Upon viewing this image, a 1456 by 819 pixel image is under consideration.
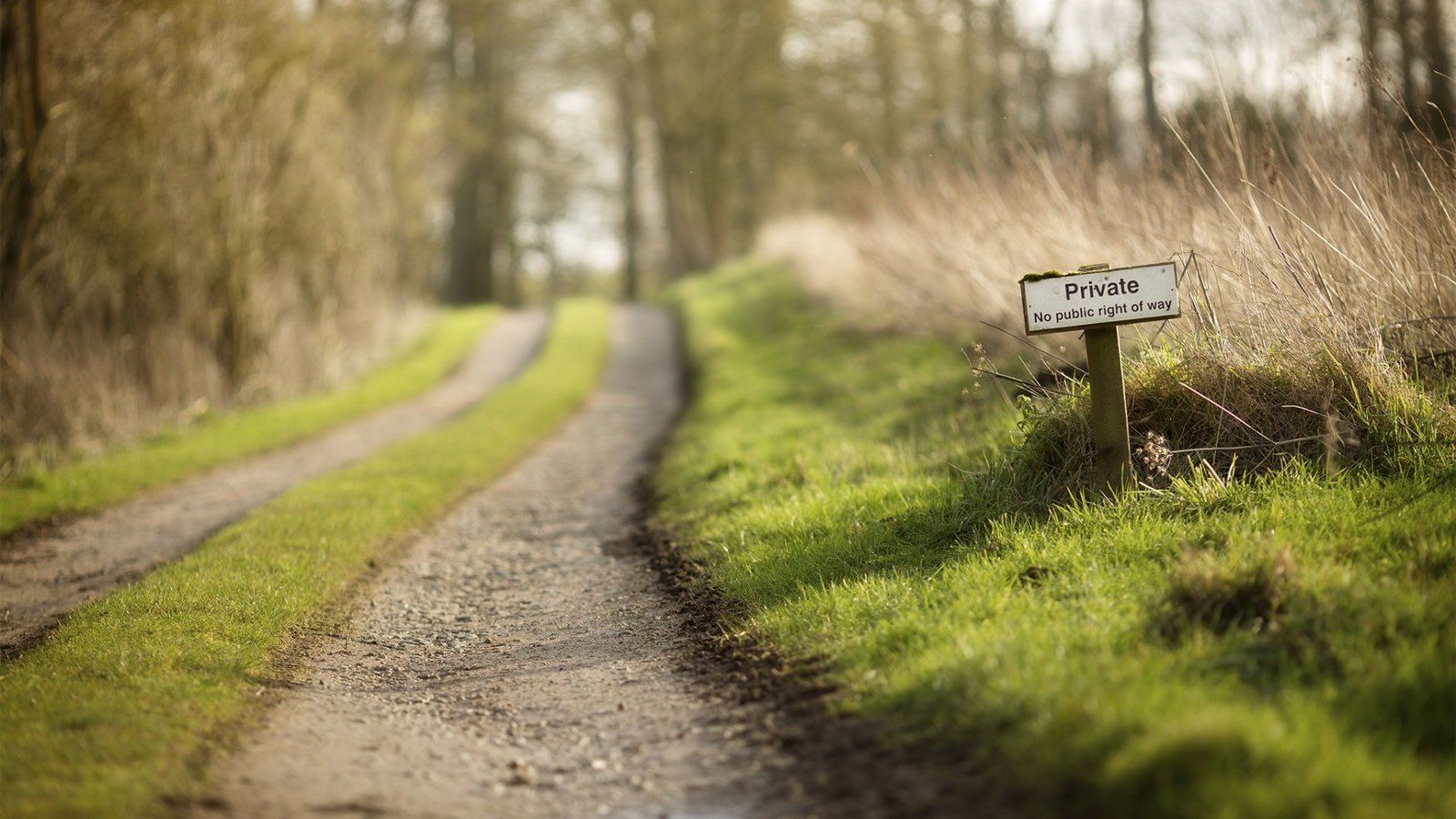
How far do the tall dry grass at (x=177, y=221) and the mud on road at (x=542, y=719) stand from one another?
7.18 m

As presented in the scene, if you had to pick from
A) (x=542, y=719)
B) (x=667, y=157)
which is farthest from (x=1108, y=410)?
(x=667, y=157)

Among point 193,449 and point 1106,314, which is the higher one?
point 1106,314

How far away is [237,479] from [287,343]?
6227mm

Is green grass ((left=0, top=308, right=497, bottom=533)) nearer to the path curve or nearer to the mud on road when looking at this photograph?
the path curve

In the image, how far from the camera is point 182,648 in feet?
17.0

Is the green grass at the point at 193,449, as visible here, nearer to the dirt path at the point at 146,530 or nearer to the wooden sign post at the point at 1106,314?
the dirt path at the point at 146,530

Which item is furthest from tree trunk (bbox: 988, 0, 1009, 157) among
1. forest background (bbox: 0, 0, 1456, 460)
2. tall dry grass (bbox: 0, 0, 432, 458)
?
tall dry grass (bbox: 0, 0, 432, 458)

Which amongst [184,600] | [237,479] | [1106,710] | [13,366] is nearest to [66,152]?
[13,366]

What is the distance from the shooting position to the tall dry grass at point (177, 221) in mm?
11734

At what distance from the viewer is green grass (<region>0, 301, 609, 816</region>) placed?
3836 millimetres

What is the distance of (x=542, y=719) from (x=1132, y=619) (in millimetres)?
2521

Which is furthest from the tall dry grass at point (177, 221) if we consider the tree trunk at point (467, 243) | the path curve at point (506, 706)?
the tree trunk at point (467, 243)

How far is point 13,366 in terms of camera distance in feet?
37.7

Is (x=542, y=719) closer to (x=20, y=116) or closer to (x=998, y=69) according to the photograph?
(x=20, y=116)
